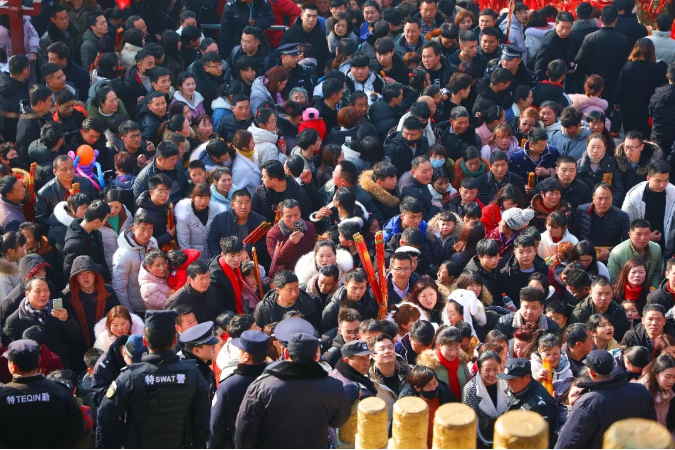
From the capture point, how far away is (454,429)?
4.12m

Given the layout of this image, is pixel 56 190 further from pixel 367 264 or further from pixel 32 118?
pixel 367 264

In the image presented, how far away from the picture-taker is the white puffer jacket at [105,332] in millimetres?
7355

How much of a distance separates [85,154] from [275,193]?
5.46ft

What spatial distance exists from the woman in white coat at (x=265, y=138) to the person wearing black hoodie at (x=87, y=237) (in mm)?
1818

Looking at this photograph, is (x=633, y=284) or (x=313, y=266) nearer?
(x=313, y=266)

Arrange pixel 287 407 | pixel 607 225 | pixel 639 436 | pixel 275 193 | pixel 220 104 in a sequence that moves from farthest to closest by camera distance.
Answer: pixel 220 104, pixel 607 225, pixel 275 193, pixel 287 407, pixel 639 436

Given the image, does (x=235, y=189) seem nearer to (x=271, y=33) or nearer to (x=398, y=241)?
(x=398, y=241)

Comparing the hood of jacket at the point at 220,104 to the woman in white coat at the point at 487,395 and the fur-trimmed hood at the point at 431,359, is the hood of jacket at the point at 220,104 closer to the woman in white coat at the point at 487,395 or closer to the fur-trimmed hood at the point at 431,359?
the fur-trimmed hood at the point at 431,359

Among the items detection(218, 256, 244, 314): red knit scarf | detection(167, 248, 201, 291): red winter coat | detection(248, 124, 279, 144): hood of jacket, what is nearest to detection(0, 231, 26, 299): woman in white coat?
detection(167, 248, 201, 291): red winter coat

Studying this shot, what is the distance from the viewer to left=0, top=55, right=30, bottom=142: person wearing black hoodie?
9.91 m

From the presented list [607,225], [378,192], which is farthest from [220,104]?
[607,225]

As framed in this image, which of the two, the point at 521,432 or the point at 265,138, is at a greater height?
the point at 521,432

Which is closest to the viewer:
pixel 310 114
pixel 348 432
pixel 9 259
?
pixel 348 432

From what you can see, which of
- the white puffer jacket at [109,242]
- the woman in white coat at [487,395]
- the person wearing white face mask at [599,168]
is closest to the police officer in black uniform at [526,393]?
the woman in white coat at [487,395]
